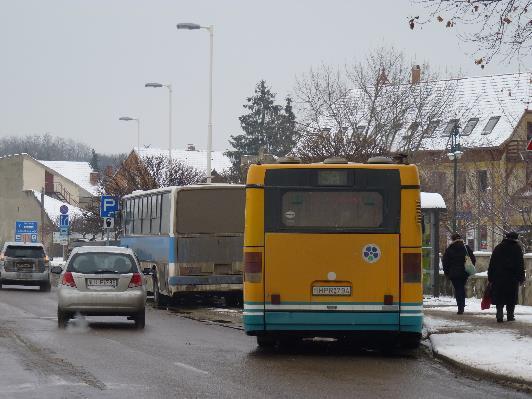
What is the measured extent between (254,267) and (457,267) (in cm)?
1053

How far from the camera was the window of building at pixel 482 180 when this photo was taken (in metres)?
64.6

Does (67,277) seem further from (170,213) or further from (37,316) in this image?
(170,213)

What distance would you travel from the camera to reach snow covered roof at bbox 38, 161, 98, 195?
13745 cm

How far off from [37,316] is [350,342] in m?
9.82

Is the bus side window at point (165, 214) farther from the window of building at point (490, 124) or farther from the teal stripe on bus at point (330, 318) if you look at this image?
the window of building at point (490, 124)

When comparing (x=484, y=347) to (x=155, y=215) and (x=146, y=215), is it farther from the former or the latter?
(x=146, y=215)

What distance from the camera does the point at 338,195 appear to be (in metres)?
18.5

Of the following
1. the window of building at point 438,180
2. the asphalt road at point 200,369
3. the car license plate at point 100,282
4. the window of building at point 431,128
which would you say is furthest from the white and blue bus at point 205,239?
the window of building at point 438,180

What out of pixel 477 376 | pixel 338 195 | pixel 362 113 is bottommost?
pixel 477 376

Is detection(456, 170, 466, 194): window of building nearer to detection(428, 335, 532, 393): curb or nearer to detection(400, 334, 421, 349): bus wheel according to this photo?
detection(400, 334, 421, 349): bus wheel

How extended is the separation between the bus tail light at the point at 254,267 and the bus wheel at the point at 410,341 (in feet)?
7.52

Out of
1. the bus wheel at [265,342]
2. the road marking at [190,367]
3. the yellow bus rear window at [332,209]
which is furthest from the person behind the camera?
the bus wheel at [265,342]

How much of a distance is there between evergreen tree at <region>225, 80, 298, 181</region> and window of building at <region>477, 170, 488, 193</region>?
134ft

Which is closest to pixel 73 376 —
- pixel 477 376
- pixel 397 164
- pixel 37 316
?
pixel 477 376
